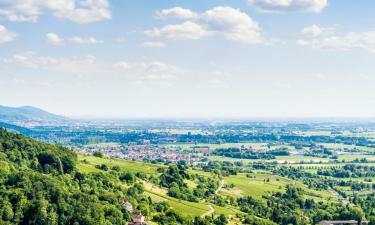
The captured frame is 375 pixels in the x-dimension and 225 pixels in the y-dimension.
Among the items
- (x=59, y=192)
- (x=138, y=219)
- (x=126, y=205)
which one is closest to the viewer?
(x=59, y=192)

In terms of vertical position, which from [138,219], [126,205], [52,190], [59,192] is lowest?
[138,219]

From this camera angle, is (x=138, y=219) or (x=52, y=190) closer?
(x=52, y=190)

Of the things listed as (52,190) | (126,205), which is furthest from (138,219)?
(52,190)

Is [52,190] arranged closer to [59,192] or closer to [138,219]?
[59,192]

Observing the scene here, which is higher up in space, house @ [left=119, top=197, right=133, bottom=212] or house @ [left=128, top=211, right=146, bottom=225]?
house @ [left=119, top=197, right=133, bottom=212]

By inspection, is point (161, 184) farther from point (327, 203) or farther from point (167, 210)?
point (327, 203)

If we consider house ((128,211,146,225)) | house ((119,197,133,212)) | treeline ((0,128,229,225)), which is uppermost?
treeline ((0,128,229,225))

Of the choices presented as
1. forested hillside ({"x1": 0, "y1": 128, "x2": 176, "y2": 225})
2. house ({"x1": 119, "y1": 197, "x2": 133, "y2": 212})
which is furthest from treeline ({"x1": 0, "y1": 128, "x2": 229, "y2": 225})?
house ({"x1": 119, "y1": 197, "x2": 133, "y2": 212})

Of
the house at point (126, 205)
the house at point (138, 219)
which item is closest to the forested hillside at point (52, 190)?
the house at point (138, 219)

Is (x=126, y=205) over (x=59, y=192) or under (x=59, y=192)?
under

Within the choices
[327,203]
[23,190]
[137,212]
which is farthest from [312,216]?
[23,190]

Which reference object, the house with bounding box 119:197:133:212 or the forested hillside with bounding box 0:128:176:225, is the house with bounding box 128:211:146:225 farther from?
the house with bounding box 119:197:133:212
